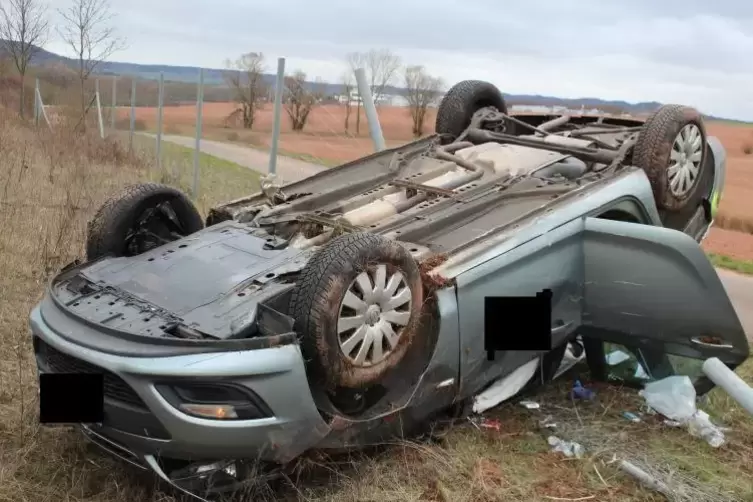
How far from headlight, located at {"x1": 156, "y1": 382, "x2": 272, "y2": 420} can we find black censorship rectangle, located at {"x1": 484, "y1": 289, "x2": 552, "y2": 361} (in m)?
1.28

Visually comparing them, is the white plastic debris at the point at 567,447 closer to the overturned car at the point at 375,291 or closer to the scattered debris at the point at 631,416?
the overturned car at the point at 375,291

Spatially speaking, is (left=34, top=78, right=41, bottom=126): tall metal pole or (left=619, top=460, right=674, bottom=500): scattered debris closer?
(left=619, top=460, right=674, bottom=500): scattered debris

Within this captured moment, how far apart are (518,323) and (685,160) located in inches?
73.4

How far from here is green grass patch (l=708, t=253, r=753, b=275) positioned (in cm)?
902

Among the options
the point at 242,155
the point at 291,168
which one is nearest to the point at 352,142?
the point at 291,168

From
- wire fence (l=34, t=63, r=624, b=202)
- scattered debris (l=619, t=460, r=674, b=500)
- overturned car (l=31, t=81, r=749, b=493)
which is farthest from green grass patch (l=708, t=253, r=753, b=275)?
scattered debris (l=619, t=460, r=674, b=500)

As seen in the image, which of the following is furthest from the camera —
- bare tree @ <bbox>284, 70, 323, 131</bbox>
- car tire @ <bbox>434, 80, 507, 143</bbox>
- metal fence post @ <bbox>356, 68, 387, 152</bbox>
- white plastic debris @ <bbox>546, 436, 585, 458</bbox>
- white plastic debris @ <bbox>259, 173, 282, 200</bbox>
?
bare tree @ <bbox>284, 70, 323, 131</bbox>

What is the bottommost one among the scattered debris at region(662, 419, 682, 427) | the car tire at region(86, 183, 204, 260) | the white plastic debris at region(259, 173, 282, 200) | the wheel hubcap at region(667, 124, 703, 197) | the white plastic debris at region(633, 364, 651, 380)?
the scattered debris at region(662, 419, 682, 427)

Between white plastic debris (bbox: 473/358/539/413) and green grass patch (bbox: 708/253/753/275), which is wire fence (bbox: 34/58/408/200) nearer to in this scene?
green grass patch (bbox: 708/253/753/275)

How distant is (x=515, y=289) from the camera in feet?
12.4

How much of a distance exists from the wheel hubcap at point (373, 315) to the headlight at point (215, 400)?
42cm

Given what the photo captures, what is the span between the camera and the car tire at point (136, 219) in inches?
156

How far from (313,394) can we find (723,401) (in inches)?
105

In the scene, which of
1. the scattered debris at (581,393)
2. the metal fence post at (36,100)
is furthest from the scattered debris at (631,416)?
the metal fence post at (36,100)
